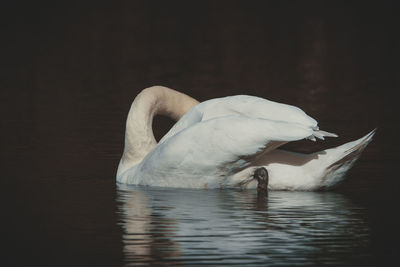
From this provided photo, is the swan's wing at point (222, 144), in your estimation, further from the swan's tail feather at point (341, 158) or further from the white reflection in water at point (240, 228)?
the swan's tail feather at point (341, 158)

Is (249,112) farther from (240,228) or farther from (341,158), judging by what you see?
(240,228)

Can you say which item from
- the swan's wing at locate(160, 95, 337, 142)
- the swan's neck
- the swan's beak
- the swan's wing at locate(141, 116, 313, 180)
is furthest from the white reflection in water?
the swan's neck

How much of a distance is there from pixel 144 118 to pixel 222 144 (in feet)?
6.32

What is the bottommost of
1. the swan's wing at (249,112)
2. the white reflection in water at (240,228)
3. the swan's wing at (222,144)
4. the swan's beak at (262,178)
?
the white reflection in water at (240,228)

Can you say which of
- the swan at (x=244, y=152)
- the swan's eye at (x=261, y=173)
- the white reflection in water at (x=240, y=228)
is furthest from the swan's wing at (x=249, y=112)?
the white reflection in water at (x=240, y=228)

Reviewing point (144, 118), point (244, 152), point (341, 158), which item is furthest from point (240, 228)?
point (144, 118)

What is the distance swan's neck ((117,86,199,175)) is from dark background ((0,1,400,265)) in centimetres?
31

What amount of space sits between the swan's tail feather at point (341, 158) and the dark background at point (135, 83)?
0.22m

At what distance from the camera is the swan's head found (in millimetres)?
9508

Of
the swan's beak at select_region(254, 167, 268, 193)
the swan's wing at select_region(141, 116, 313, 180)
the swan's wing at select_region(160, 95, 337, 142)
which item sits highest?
the swan's wing at select_region(160, 95, 337, 142)

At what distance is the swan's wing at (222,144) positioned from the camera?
9.05 m

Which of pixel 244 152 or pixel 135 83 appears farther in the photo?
pixel 135 83

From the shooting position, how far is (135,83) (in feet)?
64.6

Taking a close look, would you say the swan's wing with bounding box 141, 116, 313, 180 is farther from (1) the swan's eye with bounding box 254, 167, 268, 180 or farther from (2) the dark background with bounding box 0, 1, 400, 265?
(2) the dark background with bounding box 0, 1, 400, 265
